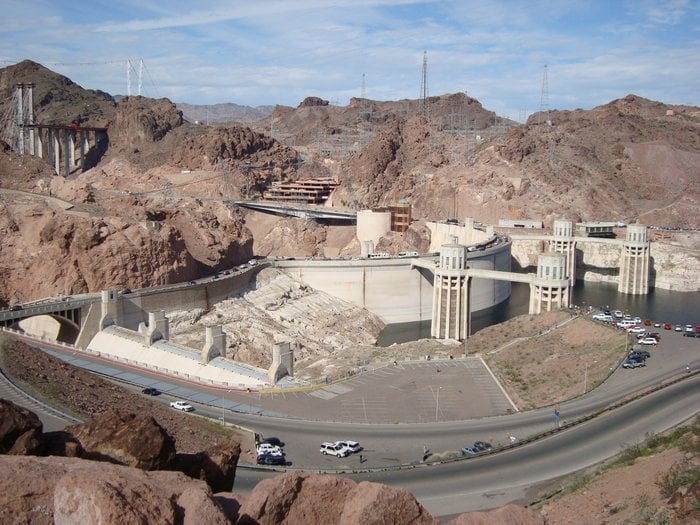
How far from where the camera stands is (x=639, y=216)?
12769 cm

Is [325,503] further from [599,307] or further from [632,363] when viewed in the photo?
[599,307]

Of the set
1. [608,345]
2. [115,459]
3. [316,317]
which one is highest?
[115,459]

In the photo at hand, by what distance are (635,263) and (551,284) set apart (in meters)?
41.3

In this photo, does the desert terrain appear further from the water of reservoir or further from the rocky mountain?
the water of reservoir

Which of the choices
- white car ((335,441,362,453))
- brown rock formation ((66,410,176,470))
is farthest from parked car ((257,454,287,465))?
brown rock formation ((66,410,176,470))

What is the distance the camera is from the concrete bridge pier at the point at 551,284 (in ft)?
229

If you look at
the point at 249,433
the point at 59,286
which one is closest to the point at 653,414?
the point at 249,433

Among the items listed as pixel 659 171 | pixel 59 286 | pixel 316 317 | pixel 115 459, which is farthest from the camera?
pixel 659 171

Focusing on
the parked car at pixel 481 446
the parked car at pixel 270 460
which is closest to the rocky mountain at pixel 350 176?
the parked car at pixel 270 460

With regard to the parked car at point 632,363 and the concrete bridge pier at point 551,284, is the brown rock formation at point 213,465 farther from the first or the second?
the concrete bridge pier at point 551,284

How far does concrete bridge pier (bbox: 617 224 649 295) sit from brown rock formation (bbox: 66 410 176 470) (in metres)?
101

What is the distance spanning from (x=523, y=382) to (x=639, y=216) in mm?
94682

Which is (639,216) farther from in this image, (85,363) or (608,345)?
(85,363)

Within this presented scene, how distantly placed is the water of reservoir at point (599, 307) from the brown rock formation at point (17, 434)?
219 feet
